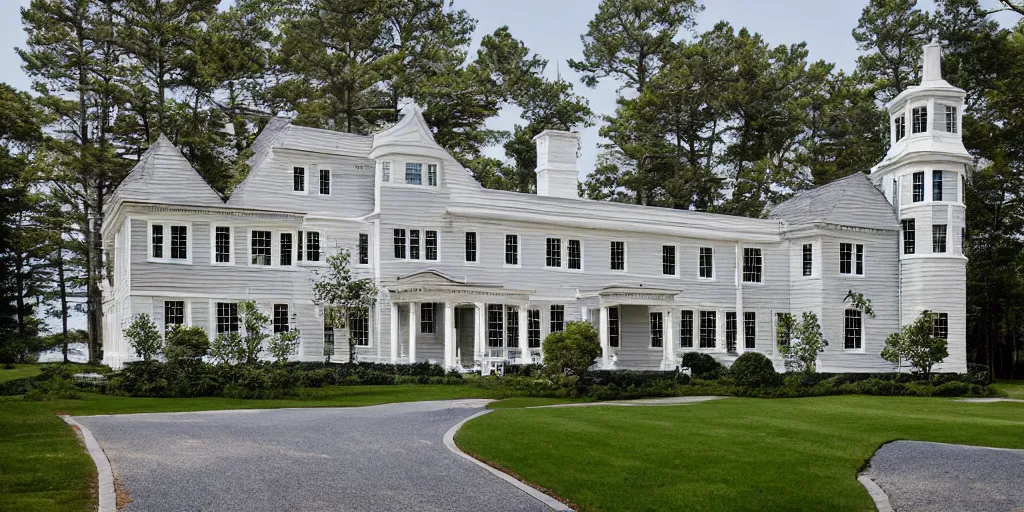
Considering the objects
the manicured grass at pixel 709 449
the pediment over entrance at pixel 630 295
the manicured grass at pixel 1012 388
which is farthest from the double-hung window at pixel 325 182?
the manicured grass at pixel 1012 388

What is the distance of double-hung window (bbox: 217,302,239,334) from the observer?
33.8 meters

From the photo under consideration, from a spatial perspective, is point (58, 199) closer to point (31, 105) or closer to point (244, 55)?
point (31, 105)

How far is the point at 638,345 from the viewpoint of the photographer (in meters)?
40.3

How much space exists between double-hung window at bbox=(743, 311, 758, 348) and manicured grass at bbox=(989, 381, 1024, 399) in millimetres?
9331

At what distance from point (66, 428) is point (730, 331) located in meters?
30.5

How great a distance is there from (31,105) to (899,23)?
46.2 m

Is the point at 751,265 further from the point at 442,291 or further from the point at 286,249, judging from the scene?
the point at 286,249

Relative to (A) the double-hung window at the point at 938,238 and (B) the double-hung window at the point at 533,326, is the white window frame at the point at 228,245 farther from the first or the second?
(A) the double-hung window at the point at 938,238

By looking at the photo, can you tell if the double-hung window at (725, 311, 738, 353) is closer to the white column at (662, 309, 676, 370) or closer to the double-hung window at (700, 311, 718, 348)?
the double-hung window at (700, 311, 718, 348)

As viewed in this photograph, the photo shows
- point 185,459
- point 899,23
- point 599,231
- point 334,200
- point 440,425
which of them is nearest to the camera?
point 185,459

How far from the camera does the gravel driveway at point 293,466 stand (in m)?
11.8

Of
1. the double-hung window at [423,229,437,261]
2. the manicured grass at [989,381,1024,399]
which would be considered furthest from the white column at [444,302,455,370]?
the manicured grass at [989,381,1024,399]

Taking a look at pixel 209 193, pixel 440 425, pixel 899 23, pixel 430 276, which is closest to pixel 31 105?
pixel 209 193

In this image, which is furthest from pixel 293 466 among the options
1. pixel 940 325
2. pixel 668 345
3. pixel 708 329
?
pixel 940 325
